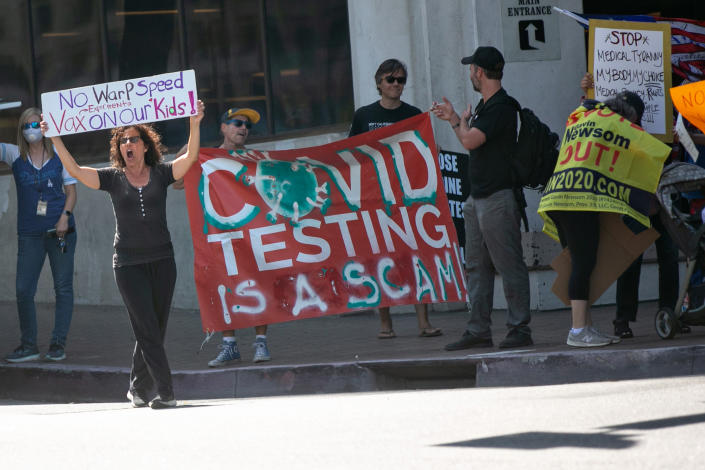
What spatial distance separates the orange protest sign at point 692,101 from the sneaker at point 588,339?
5.33ft

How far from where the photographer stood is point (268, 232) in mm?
9648

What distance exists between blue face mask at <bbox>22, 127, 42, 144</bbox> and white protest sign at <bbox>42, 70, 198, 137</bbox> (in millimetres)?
1654

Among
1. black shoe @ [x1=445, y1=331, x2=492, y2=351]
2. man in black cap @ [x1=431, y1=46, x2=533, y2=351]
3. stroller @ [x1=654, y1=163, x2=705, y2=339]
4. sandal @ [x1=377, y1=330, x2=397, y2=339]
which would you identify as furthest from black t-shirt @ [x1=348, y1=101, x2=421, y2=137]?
stroller @ [x1=654, y1=163, x2=705, y2=339]

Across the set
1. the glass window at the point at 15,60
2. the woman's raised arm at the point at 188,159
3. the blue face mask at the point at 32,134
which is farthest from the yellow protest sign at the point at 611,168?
the glass window at the point at 15,60

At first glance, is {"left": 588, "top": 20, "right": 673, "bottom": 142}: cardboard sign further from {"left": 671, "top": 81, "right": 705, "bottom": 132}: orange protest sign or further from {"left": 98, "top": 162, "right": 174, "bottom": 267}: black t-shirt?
{"left": 98, "top": 162, "right": 174, "bottom": 267}: black t-shirt

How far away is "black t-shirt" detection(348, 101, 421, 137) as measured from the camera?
396 inches

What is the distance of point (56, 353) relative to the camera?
1002 centimetres

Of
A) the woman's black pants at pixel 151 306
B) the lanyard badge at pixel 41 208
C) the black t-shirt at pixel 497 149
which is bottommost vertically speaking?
the woman's black pants at pixel 151 306

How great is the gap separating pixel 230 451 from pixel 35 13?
981 cm

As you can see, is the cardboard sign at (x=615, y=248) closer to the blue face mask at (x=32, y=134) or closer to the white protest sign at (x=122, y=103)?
the white protest sign at (x=122, y=103)

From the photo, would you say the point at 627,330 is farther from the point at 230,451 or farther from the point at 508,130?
the point at 230,451

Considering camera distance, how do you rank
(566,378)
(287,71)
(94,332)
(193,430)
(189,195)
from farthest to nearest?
(287,71) → (94,332) → (189,195) → (566,378) → (193,430)

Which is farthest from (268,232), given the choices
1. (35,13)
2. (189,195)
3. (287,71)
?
(35,13)

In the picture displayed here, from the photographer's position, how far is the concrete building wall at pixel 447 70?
38.0 ft
